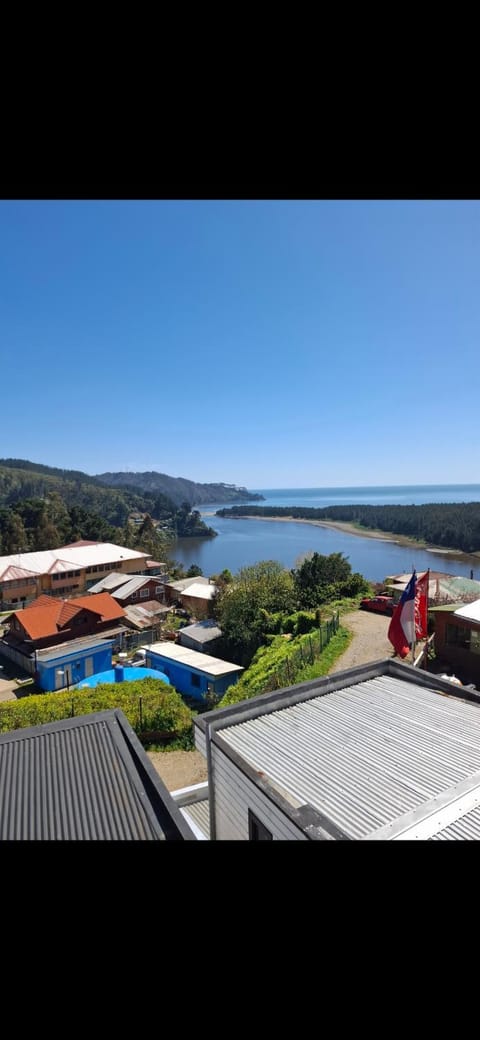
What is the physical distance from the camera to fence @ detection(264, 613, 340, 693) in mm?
6434

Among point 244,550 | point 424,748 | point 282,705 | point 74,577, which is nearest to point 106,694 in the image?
point 282,705

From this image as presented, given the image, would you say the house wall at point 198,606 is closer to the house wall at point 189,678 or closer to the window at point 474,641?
the house wall at point 189,678

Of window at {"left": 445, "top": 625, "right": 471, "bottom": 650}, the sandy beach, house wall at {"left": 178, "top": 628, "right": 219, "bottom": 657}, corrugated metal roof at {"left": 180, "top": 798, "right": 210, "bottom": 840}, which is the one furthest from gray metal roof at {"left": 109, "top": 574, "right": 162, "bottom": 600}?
the sandy beach

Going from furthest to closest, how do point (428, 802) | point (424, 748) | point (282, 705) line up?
point (282, 705) → point (424, 748) → point (428, 802)

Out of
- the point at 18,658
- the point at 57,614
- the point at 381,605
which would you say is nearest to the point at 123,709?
the point at 18,658

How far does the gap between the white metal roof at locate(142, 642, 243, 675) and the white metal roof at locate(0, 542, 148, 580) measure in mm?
9754

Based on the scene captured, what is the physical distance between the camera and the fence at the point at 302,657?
6.43 meters

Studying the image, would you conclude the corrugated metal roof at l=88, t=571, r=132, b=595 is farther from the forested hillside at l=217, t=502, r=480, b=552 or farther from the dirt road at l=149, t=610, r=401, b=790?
the forested hillside at l=217, t=502, r=480, b=552

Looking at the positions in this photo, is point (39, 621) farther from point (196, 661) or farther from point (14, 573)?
point (14, 573)

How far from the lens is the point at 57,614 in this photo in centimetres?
1148
